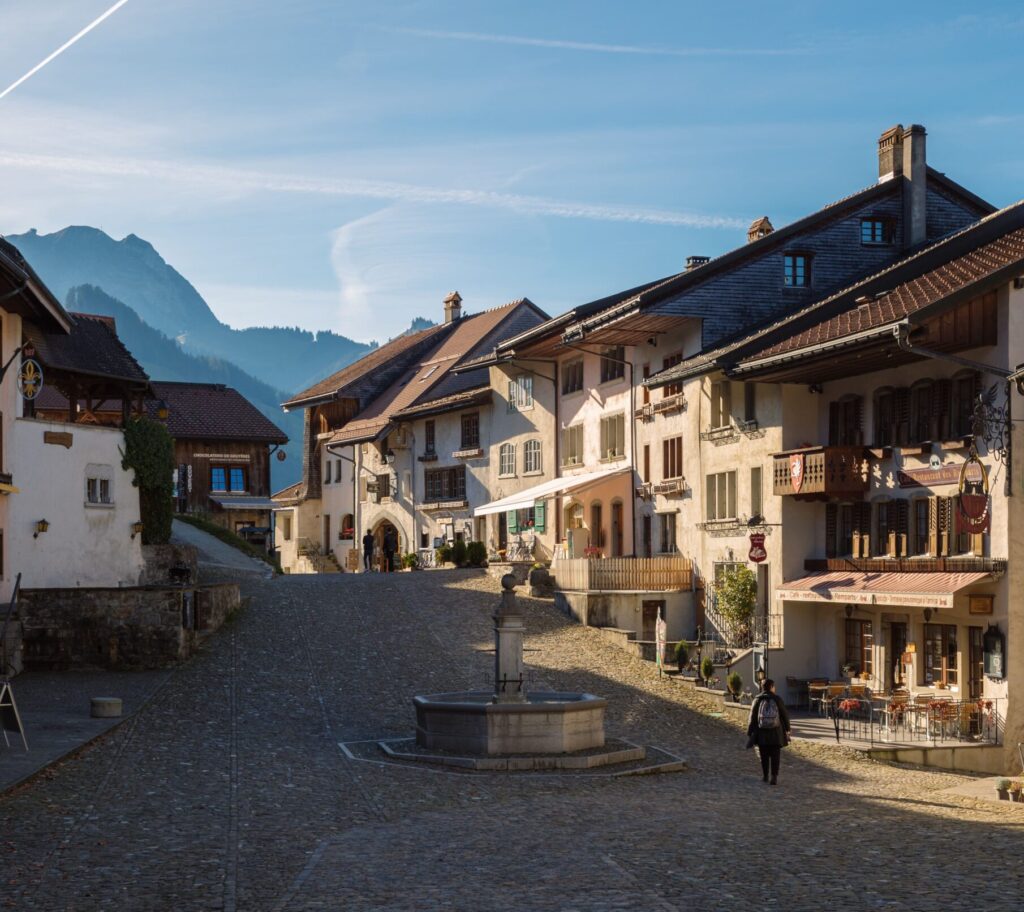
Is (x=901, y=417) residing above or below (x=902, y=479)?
above

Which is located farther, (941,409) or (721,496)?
(721,496)

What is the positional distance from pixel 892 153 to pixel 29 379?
83.8 ft

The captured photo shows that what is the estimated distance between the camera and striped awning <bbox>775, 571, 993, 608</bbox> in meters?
31.7

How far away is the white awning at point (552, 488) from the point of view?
4891 cm

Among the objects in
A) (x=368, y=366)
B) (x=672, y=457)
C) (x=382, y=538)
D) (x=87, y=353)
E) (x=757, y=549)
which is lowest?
(x=382, y=538)

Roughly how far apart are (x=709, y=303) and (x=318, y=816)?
1128 inches

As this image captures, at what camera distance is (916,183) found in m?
44.9

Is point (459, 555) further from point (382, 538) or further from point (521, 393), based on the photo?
point (382, 538)

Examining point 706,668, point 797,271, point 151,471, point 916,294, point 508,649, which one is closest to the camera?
point 508,649

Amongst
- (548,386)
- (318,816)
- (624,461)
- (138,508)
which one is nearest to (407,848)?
(318,816)

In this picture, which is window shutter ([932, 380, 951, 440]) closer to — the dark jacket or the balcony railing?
the balcony railing

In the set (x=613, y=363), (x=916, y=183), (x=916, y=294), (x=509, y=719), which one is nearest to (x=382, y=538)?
(x=613, y=363)

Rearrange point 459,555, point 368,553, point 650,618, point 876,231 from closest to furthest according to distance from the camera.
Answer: point 650,618 → point 876,231 → point 459,555 → point 368,553

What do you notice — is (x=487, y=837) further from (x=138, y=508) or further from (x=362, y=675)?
(x=138, y=508)
